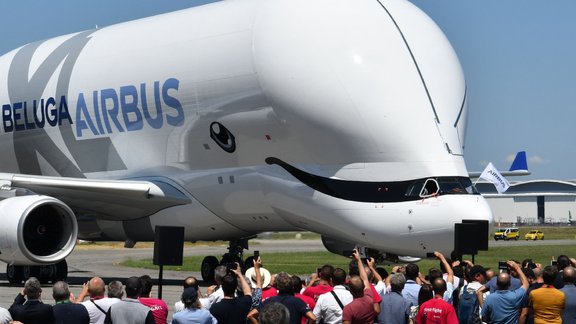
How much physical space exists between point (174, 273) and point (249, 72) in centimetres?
1141

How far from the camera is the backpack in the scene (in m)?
12.7

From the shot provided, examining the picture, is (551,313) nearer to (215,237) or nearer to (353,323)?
(353,323)

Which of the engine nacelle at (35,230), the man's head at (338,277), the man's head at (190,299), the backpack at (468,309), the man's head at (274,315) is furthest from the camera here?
the engine nacelle at (35,230)

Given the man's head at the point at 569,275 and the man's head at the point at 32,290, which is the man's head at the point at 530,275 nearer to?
the man's head at the point at 569,275

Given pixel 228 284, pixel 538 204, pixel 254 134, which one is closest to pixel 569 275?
pixel 228 284

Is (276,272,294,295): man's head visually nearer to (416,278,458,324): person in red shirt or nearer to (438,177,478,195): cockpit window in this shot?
(416,278,458,324): person in red shirt

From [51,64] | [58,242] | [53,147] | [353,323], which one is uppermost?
[51,64]

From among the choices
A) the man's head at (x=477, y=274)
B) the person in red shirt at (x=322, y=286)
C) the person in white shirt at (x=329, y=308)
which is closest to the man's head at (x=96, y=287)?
the person in white shirt at (x=329, y=308)

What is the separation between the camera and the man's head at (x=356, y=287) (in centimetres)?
1070

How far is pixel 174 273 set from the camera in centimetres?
3297

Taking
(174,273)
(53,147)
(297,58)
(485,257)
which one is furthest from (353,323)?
(485,257)

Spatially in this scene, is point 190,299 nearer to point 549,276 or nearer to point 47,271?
point 549,276

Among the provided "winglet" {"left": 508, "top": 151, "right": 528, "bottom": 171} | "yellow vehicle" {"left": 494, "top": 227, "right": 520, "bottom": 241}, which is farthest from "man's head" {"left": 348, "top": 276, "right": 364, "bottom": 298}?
"yellow vehicle" {"left": 494, "top": 227, "right": 520, "bottom": 241}

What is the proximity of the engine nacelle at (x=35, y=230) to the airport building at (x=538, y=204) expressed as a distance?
318 ft
